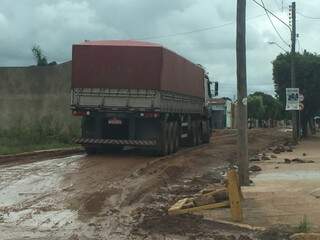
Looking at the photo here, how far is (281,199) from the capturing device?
13.9 meters

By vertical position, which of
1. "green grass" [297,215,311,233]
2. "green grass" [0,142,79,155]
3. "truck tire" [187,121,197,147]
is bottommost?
"green grass" [297,215,311,233]

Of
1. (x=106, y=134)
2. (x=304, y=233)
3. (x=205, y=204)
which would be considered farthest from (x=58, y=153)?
(x=304, y=233)

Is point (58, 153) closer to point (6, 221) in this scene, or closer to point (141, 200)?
point (141, 200)

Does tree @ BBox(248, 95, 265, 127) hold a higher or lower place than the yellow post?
higher

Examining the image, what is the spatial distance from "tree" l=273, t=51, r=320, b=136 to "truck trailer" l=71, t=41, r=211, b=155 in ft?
104

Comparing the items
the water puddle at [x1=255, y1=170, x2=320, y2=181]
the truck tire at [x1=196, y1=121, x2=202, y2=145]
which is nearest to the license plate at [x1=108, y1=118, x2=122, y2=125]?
the water puddle at [x1=255, y1=170, x2=320, y2=181]

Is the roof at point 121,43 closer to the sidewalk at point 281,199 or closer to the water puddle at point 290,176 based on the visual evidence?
the sidewalk at point 281,199

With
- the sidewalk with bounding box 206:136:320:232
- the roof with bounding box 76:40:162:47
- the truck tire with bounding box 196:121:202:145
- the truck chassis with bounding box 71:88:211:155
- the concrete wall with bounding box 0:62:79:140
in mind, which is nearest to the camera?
the sidewalk with bounding box 206:136:320:232

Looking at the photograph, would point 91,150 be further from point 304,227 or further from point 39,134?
point 304,227

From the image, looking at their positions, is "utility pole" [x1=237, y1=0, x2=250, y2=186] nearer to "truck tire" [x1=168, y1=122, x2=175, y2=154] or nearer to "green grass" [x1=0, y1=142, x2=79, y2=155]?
"truck tire" [x1=168, y1=122, x2=175, y2=154]

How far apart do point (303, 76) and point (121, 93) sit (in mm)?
33777

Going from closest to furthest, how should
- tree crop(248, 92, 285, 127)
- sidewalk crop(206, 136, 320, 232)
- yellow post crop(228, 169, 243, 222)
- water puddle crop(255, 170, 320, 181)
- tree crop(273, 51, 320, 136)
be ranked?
yellow post crop(228, 169, 243, 222) < sidewalk crop(206, 136, 320, 232) < water puddle crop(255, 170, 320, 181) < tree crop(273, 51, 320, 136) < tree crop(248, 92, 285, 127)

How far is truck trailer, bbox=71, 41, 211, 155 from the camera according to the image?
23828 mm

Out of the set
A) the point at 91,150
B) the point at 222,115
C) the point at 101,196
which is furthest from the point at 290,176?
the point at 222,115
